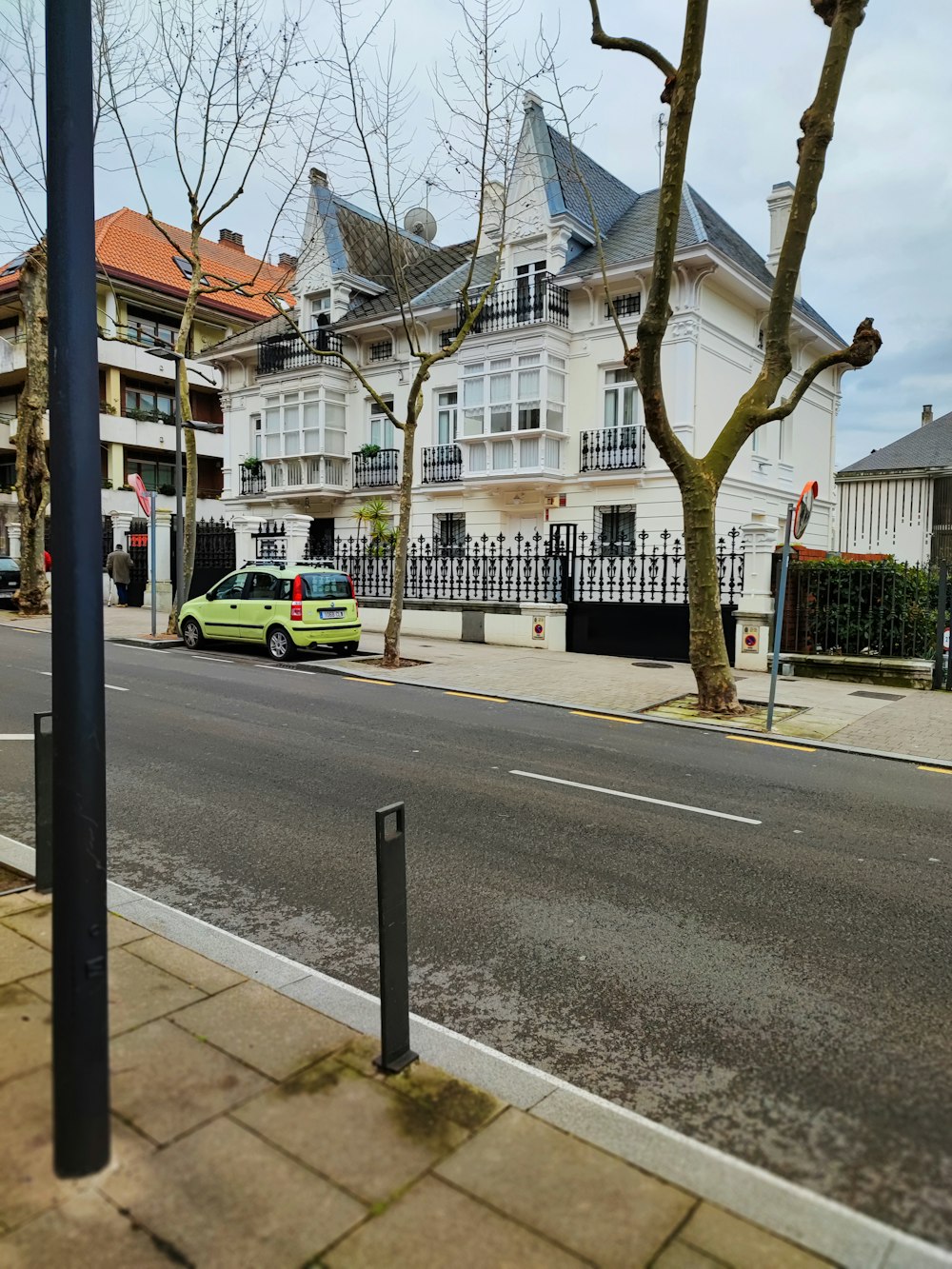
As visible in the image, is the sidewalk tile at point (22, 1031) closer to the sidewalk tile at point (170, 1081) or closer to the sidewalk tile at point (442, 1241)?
the sidewalk tile at point (170, 1081)

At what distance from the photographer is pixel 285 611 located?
16141mm

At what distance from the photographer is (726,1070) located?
3197 millimetres

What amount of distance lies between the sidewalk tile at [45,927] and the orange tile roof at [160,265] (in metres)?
32.2

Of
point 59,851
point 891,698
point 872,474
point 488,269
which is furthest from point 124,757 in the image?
point 872,474

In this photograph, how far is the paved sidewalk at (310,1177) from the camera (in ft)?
7.00

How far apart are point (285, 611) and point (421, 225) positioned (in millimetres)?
22645

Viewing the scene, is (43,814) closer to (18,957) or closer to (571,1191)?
(18,957)

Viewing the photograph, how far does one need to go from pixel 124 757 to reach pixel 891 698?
35.2 feet

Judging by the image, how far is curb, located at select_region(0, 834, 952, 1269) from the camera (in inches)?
88.0

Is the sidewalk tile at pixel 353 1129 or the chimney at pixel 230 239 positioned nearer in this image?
the sidewalk tile at pixel 353 1129

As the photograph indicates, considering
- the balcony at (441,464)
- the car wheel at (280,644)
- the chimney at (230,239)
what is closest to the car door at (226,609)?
the car wheel at (280,644)

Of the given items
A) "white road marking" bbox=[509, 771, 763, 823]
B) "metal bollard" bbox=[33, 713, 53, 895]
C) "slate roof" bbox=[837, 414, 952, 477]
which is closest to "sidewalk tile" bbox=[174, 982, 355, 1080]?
"metal bollard" bbox=[33, 713, 53, 895]

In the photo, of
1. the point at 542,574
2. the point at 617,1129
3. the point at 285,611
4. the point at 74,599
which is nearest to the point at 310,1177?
the point at 617,1129

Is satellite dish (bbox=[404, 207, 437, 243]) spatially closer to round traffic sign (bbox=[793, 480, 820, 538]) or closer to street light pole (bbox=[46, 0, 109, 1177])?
round traffic sign (bbox=[793, 480, 820, 538])
